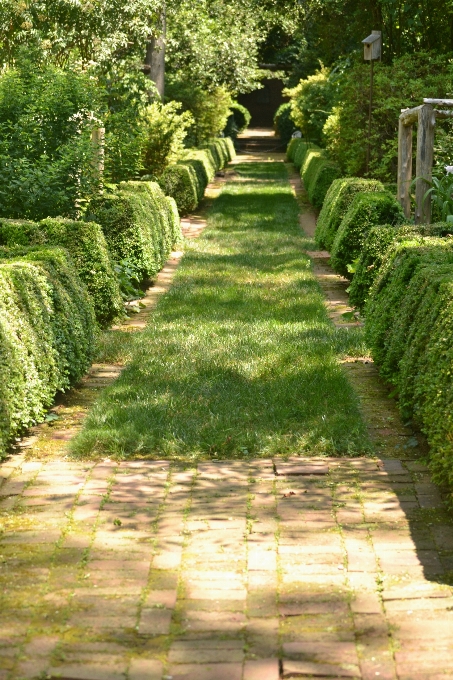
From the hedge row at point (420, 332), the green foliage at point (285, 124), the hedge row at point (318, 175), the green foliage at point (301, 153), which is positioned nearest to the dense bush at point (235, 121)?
the green foliage at point (285, 124)

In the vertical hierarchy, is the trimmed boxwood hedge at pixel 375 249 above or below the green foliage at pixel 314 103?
above

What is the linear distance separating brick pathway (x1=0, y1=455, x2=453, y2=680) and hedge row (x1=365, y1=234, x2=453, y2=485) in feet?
1.16

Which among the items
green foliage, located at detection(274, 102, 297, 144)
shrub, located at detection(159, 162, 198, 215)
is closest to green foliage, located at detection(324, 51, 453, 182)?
shrub, located at detection(159, 162, 198, 215)

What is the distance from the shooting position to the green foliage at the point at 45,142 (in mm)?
9680

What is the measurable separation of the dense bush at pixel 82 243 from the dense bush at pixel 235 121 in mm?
32812

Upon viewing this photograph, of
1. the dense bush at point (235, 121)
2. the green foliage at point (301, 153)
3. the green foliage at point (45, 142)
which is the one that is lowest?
the dense bush at point (235, 121)

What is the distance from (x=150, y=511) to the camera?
4.48 m

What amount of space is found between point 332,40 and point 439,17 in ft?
16.3

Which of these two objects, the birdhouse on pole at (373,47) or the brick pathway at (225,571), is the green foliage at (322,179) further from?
the brick pathway at (225,571)

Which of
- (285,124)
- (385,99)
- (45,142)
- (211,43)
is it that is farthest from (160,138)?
(285,124)

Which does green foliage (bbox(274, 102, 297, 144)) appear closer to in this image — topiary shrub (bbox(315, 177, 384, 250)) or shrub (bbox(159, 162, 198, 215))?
shrub (bbox(159, 162, 198, 215))

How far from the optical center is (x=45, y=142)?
10828mm

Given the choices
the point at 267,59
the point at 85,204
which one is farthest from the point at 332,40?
the point at 267,59

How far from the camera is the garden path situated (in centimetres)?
316
